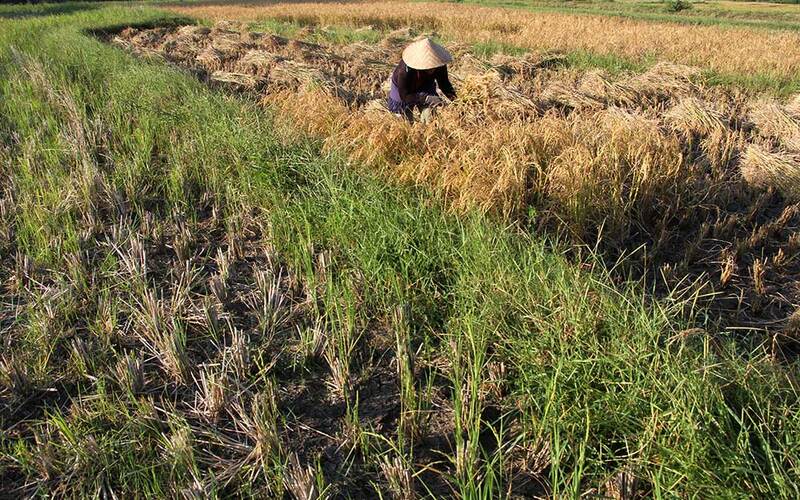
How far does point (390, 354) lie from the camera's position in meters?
2.10

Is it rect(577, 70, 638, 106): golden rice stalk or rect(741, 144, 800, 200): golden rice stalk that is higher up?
rect(577, 70, 638, 106): golden rice stalk

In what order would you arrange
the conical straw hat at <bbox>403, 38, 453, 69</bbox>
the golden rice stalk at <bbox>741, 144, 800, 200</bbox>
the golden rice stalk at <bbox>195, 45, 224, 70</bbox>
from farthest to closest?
the golden rice stalk at <bbox>195, 45, 224, 70</bbox>
the conical straw hat at <bbox>403, 38, 453, 69</bbox>
the golden rice stalk at <bbox>741, 144, 800, 200</bbox>

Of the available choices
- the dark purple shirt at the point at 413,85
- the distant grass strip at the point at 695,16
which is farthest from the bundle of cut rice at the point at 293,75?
the distant grass strip at the point at 695,16

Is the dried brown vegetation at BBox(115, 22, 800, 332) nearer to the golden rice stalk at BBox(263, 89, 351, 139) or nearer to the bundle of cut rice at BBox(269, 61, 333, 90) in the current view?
the golden rice stalk at BBox(263, 89, 351, 139)

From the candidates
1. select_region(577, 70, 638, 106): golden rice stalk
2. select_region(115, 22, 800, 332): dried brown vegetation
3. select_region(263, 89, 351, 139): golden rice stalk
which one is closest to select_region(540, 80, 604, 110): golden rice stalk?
select_region(577, 70, 638, 106): golden rice stalk

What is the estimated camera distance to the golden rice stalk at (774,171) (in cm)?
374

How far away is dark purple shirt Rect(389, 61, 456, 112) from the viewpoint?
498cm

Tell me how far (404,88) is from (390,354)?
11.7 ft

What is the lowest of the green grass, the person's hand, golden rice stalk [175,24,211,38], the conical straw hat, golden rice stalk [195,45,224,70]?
the green grass

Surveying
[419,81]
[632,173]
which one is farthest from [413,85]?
[632,173]

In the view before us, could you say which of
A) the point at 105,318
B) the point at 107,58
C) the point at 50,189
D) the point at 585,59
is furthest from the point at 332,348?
the point at 585,59

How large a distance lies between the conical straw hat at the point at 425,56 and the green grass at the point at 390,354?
1.71 metres

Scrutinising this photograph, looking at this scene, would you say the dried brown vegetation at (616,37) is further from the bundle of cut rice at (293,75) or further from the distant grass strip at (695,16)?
the distant grass strip at (695,16)

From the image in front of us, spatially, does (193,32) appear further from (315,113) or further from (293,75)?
(315,113)
